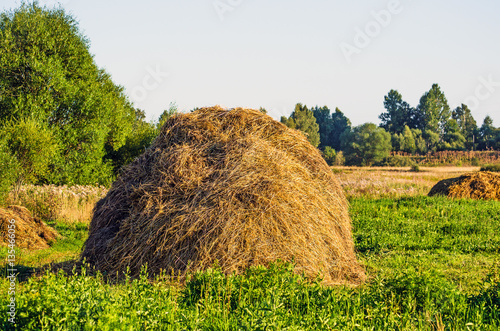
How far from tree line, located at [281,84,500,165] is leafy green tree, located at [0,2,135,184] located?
1157 inches

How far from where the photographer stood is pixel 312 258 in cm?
663

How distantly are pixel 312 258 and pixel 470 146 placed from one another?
236 ft

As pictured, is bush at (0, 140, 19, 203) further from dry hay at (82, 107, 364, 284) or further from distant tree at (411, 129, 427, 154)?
distant tree at (411, 129, 427, 154)

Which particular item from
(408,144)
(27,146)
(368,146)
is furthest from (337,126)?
(27,146)

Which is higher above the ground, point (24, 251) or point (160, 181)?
point (160, 181)

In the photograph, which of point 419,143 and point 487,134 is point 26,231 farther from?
point 487,134

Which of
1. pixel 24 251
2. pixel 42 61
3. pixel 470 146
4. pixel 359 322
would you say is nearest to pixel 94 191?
pixel 24 251

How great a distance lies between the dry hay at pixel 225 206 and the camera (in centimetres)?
641

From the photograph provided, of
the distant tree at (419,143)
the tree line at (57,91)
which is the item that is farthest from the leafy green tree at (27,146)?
the distant tree at (419,143)

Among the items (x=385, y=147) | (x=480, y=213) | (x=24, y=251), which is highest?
(x=385, y=147)

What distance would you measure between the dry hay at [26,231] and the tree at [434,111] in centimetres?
7913

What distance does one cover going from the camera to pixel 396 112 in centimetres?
8762

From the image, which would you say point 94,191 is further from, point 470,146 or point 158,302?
point 470,146

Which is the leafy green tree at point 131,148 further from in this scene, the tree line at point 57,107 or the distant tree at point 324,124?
the distant tree at point 324,124
